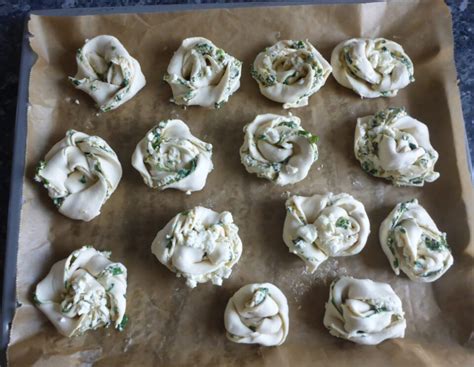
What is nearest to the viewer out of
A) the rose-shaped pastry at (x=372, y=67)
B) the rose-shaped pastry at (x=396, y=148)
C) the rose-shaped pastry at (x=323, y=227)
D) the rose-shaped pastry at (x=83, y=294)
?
the rose-shaped pastry at (x=83, y=294)

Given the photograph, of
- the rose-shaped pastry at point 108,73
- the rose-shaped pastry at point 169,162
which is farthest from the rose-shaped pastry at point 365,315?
the rose-shaped pastry at point 108,73

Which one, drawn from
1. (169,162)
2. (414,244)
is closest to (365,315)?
(414,244)

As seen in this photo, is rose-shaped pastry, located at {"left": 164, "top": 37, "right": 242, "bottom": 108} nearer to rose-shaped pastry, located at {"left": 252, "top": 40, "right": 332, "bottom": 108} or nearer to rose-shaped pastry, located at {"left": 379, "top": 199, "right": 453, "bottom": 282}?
rose-shaped pastry, located at {"left": 252, "top": 40, "right": 332, "bottom": 108}

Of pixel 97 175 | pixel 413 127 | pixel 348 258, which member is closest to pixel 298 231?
pixel 348 258

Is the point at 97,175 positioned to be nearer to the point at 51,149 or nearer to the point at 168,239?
the point at 51,149

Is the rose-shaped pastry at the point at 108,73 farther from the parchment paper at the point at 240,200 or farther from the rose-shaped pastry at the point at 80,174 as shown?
the rose-shaped pastry at the point at 80,174

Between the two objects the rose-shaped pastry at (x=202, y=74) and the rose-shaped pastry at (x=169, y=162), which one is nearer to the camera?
the rose-shaped pastry at (x=169, y=162)
